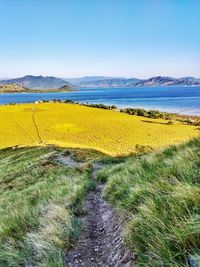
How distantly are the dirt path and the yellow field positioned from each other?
22730 millimetres

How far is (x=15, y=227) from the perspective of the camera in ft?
18.7

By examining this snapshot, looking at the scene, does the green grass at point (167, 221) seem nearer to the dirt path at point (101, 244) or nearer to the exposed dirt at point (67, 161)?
the dirt path at point (101, 244)

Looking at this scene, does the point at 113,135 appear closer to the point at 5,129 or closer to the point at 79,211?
the point at 5,129

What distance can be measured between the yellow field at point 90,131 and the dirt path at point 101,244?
22.7 metres

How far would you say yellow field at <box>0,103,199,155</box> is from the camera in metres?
33.5

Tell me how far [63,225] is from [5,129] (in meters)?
39.9

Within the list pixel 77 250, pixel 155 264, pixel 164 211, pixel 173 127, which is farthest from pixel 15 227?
pixel 173 127

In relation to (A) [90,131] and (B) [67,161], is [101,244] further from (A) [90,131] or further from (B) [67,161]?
(A) [90,131]

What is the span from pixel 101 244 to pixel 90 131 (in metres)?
36.0

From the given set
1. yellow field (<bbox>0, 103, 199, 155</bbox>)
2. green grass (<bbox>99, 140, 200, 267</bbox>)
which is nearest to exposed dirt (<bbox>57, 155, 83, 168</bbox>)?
yellow field (<bbox>0, 103, 199, 155</bbox>)

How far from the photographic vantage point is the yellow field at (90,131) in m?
33.5

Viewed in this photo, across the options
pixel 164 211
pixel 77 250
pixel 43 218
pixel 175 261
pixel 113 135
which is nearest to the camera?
pixel 175 261

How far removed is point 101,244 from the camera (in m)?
4.70

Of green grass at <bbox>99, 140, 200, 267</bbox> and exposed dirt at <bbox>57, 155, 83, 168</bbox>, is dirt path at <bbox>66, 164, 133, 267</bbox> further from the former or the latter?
exposed dirt at <bbox>57, 155, 83, 168</bbox>
